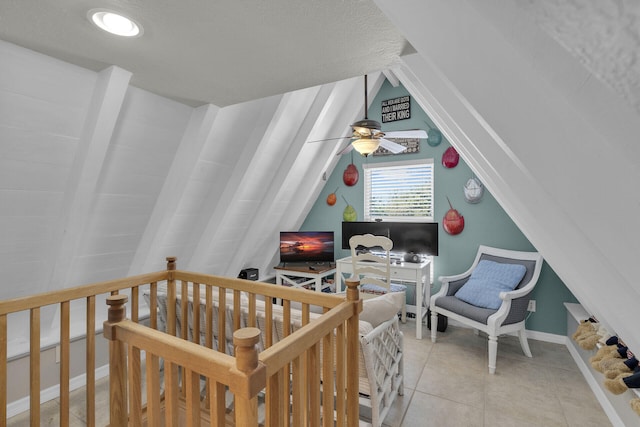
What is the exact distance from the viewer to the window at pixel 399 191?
12.9 ft

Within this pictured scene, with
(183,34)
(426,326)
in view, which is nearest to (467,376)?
(426,326)

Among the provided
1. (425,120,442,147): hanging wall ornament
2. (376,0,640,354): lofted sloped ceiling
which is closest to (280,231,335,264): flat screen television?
(425,120,442,147): hanging wall ornament

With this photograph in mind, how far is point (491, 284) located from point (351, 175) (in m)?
2.24

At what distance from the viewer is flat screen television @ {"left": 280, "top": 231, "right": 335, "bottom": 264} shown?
14.1 feet

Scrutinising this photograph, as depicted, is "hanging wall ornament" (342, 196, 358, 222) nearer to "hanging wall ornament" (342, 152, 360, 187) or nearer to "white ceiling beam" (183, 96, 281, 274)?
"hanging wall ornament" (342, 152, 360, 187)

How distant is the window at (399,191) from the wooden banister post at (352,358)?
2833 millimetres

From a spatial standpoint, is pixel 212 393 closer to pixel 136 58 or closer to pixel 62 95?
pixel 136 58

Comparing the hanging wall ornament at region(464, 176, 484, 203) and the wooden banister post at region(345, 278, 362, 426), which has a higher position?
the hanging wall ornament at region(464, 176, 484, 203)

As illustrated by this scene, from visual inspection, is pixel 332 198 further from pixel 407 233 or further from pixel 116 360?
pixel 116 360

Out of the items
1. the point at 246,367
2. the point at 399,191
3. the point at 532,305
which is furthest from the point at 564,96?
the point at 399,191

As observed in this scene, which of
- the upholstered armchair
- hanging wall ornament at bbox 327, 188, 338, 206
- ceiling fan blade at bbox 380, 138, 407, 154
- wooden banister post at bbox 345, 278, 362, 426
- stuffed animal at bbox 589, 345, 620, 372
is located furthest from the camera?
hanging wall ornament at bbox 327, 188, 338, 206

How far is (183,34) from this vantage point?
1243mm

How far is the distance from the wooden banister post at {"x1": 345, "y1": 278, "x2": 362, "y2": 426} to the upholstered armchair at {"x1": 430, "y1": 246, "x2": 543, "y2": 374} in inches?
71.1

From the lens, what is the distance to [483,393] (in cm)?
231
